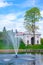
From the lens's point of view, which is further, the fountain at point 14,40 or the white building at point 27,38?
the white building at point 27,38

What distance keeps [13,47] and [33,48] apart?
176cm

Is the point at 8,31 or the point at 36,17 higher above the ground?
the point at 36,17

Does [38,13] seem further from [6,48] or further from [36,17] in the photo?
[6,48]

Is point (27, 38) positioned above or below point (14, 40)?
above

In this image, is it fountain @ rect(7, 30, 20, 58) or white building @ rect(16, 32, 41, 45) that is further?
white building @ rect(16, 32, 41, 45)

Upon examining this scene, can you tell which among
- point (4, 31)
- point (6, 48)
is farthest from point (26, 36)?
point (6, 48)

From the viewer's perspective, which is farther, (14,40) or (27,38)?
(27,38)

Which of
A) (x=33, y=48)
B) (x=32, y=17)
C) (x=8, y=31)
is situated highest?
(x=32, y=17)

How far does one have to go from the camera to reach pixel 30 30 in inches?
702

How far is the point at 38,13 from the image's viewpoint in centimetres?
1828

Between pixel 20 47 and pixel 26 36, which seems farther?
pixel 26 36

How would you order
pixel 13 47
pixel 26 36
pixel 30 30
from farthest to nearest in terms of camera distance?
pixel 26 36 → pixel 30 30 → pixel 13 47

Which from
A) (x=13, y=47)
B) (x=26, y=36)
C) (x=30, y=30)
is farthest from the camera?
(x=26, y=36)

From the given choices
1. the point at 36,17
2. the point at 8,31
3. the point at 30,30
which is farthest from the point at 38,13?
the point at 8,31
